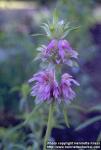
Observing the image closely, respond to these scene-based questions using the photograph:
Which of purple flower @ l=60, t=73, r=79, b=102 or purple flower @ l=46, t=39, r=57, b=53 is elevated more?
purple flower @ l=46, t=39, r=57, b=53

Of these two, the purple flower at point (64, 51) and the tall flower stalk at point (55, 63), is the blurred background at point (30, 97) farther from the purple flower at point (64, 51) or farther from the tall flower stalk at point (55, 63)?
the purple flower at point (64, 51)

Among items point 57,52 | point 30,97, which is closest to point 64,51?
point 57,52

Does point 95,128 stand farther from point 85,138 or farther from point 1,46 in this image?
point 1,46

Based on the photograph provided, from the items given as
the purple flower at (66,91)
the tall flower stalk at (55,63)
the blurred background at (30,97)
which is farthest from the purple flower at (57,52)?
the blurred background at (30,97)

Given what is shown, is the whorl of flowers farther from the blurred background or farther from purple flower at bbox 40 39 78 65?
the blurred background

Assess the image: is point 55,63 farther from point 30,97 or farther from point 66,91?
point 30,97

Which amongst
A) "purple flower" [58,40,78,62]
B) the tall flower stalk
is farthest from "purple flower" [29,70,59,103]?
"purple flower" [58,40,78,62]

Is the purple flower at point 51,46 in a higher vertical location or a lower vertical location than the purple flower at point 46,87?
higher

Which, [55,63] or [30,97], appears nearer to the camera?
[55,63]
